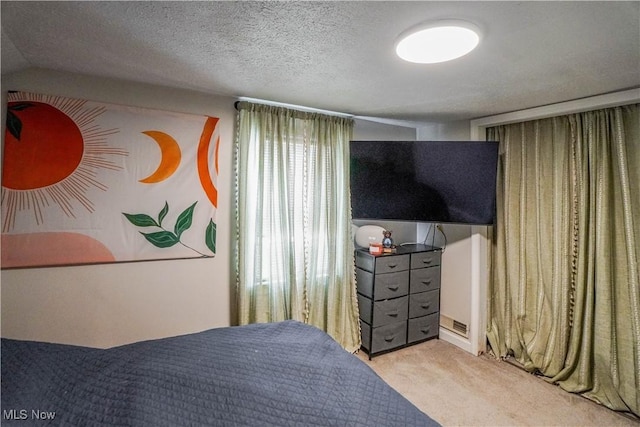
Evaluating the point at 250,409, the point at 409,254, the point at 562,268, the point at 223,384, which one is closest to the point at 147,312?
the point at 223,384

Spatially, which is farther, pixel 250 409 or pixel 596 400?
pixel 596 400

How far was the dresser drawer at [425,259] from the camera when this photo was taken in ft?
9.82

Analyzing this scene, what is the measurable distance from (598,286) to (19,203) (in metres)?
3.99

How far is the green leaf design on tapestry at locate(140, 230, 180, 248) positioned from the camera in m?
2.14

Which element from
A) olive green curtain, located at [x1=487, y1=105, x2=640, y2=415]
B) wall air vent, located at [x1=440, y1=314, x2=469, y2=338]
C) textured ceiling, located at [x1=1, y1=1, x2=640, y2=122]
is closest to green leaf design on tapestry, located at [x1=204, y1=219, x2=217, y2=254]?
textured ceiling, located at [x1=1, y1=1, x2=640, y2=122]

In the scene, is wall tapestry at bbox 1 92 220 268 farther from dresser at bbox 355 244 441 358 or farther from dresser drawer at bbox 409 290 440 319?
dresser drawer at bbox 409 290 440 319

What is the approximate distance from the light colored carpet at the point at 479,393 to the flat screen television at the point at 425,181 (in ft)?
4.31

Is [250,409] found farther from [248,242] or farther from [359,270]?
[359,270]

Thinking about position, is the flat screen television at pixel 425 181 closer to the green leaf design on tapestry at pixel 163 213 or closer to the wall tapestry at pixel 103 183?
the wall tapestry at pixel 103 183

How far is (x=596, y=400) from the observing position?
2207 millimetres

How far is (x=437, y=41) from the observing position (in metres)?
1.40

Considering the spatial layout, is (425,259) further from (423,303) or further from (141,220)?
(141,220)

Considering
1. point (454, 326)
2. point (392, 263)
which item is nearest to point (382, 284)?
point (392, 263)

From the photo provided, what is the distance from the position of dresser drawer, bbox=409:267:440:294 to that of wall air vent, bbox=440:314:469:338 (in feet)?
1.19
